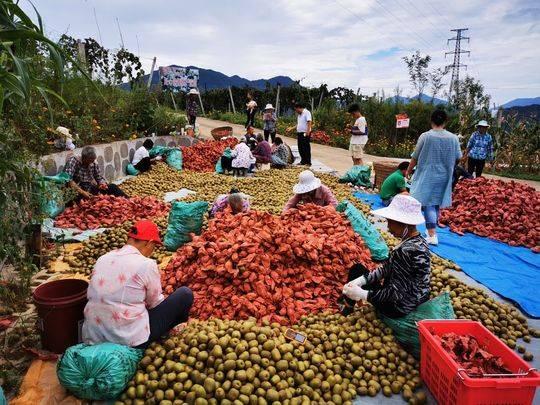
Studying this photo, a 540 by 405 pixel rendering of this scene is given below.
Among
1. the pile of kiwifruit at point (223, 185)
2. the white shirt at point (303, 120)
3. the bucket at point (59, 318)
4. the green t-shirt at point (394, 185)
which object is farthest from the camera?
the white shirt at point (303, 120)

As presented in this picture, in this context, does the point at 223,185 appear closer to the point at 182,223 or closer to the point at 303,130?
the point at 303,130

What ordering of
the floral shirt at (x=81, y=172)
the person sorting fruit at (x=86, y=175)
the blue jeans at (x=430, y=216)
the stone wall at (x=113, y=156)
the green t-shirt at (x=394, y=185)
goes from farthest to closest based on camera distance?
the stone wall at (x=113, y=156), the green t-shirt at (x=394, y=185), the floral shirt at (x=81, y=172), the person sorting fruit at (x=86, y=175), the blue jeans at (x=430, y=216)

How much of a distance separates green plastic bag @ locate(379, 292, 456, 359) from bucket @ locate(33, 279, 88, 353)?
2481 mm

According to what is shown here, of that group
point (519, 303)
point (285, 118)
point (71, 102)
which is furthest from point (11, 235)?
point (285, 118)

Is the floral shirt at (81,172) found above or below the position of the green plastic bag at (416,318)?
above

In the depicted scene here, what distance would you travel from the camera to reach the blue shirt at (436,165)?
5500 millimetres

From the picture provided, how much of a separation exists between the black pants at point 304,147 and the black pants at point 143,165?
438cm

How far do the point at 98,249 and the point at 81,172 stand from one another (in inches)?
86.9

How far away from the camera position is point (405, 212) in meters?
3.14

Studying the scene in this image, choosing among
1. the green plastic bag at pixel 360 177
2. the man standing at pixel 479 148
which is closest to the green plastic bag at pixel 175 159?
the green plastic bag at pixel 360 177

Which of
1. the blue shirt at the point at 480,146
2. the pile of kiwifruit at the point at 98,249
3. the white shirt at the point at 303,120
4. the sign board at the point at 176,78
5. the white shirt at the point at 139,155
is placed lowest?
the pile of kiwifruit at the point at 98,249

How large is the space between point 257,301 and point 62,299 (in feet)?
5.05

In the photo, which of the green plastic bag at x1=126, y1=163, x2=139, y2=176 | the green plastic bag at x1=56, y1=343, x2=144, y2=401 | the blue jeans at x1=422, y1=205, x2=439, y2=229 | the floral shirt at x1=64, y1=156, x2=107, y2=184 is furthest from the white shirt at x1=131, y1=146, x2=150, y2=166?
the green plastic bag at x1=56, y1=343, x2=144, y2=401

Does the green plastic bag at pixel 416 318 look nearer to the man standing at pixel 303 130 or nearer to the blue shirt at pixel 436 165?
the blue shirt at pixel 436 165
